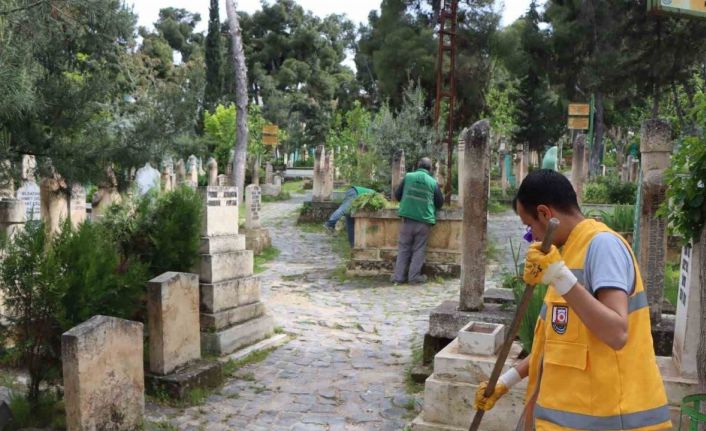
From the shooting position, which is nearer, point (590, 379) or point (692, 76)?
point (590, 379)

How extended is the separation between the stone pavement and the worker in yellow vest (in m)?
2.72

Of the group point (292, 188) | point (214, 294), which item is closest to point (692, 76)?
point (292, 188)

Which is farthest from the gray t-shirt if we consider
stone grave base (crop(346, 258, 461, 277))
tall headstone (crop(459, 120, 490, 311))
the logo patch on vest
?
stone grave base (crop(346, 258, 461, 277))

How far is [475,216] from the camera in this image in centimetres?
548

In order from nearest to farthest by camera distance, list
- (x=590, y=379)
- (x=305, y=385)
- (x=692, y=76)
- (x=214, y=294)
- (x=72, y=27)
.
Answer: (x=590, y=379)
(x=72, y=27)
(x=305, y=385)
(x=214, y=294)
(x=692, y=76)

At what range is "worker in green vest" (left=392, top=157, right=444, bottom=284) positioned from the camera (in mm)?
10109

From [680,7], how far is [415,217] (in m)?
7.13

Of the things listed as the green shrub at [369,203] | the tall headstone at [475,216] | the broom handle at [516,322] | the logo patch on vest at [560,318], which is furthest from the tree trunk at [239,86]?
the logo patch on vest at [560,318]

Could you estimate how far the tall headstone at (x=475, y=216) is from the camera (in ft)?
17.9

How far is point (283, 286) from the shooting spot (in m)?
10.3

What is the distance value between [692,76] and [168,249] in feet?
83.7

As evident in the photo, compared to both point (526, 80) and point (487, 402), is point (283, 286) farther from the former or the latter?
point (526, 80)

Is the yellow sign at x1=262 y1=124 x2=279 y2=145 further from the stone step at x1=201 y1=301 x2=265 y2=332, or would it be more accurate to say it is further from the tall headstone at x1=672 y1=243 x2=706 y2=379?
the tall headstone at x1=672 y1=243 x2=706 y2=379

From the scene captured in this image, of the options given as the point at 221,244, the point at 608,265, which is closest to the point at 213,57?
the point at 221,244
